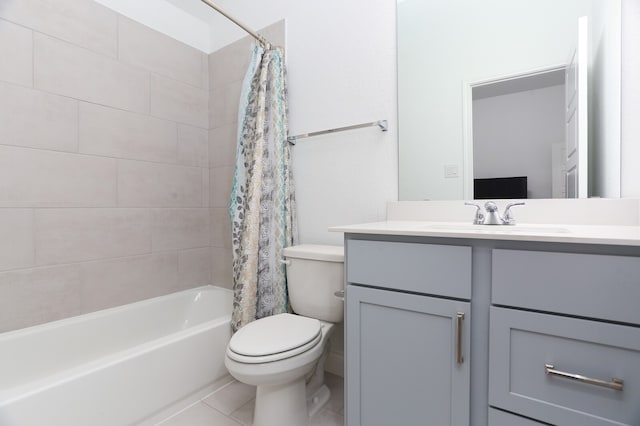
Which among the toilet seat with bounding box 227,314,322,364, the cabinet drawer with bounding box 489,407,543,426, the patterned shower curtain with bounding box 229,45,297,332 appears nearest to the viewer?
the cabinet drawer with bounding box 489,407,543,426

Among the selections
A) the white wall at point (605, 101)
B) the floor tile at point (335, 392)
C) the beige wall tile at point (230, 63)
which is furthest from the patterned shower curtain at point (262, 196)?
the white wall at point (605, 101)

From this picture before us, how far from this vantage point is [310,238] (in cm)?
185

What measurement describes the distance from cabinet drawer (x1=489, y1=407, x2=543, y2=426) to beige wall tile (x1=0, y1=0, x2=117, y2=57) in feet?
8.00

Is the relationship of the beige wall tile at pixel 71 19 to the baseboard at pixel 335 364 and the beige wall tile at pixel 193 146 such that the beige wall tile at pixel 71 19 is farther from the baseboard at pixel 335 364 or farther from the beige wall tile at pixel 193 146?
the baseboard at pixel 335 364

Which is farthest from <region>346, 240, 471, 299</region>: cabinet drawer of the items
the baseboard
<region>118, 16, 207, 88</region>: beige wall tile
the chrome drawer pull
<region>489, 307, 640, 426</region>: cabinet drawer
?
<region>118, 16, 207, 88</region>: beige wall tile

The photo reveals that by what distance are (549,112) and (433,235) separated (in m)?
0.82

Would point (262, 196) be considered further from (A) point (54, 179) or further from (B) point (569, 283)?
(B) point (569, 283)

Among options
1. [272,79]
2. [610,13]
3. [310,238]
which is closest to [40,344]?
[310,238]

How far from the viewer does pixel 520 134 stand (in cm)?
130

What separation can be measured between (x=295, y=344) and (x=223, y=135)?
5.29 feet

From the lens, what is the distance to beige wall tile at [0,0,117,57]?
Result: 58.6 inches

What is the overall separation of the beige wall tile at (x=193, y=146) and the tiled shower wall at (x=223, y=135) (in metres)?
0.04

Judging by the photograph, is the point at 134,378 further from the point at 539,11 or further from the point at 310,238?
the point at 539,11

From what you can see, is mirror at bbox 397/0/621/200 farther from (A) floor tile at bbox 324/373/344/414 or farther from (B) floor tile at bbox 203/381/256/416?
(B) floor tile at bbox 203/381/256/416
